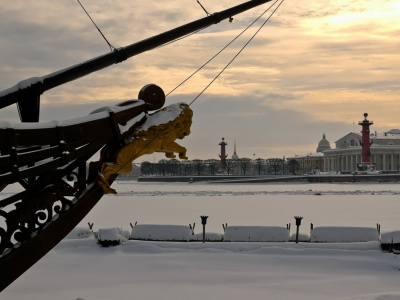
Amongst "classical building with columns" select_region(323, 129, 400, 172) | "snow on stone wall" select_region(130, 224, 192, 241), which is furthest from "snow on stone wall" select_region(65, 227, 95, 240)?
"classical building with columns" select_region(323, 129, 400, 172)

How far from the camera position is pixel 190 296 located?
345 inches

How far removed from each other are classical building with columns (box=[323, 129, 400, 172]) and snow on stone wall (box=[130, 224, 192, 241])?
273 ft

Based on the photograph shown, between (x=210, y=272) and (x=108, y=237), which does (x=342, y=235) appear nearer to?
(x=210, y=272)

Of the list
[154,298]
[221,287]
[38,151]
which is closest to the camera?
[38,151]

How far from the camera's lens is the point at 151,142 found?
6.12 m

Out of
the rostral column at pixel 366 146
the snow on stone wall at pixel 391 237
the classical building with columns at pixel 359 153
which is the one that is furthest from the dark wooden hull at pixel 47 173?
the classical building with columns at pixel 359 153

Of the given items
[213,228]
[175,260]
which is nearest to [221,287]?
[175,260]

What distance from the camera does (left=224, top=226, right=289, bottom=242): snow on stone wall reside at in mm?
13695

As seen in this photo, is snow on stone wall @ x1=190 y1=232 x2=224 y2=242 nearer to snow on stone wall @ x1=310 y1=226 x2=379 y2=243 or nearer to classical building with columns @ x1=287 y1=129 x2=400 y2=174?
snow on stone wall @ x1=310 y1=226 x2=379 y2=243

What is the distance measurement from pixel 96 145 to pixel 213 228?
12.0m

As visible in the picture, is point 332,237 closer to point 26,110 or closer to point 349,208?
point 26,110

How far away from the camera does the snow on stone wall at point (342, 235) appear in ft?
44.5

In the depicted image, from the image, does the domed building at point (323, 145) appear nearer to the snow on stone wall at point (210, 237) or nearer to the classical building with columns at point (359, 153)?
the classical building with columns at point (359, 153)

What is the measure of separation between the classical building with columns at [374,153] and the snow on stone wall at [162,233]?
8327 cm
